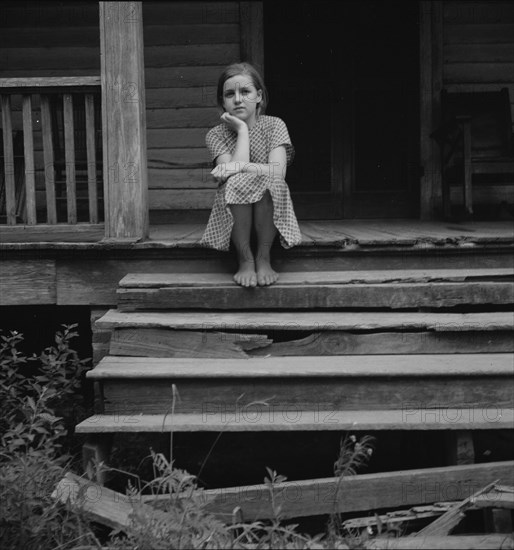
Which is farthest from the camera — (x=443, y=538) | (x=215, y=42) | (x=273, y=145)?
(x=215, y=42)

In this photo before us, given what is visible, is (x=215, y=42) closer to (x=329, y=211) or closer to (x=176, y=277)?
(x=329, y=211)

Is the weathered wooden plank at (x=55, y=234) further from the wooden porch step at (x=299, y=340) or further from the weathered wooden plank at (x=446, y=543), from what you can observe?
the weathered wooden plank at (x=446, y=543)

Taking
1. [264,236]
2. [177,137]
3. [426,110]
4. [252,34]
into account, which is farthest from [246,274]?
[426,110]

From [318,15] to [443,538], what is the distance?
17.4 feet

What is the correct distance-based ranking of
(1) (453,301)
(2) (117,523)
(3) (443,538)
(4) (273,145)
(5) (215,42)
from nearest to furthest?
1. (3) (443,538)
2. (2) (117,523)
3. (1) (453,301)
4. (4) (273,145)
5. (5) (215,42)

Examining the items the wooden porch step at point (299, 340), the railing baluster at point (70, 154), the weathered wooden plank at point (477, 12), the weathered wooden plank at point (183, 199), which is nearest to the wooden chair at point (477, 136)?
the weathered wooden plank at point (477, 12)

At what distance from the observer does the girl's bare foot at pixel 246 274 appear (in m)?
3.54

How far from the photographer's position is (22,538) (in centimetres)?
249

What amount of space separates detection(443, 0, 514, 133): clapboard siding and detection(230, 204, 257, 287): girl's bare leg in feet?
11.6

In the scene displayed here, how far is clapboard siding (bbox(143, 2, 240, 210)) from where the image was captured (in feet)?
20.7

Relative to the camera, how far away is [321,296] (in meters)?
3.58

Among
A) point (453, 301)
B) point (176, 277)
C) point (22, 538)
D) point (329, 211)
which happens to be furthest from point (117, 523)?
point (329, 211)

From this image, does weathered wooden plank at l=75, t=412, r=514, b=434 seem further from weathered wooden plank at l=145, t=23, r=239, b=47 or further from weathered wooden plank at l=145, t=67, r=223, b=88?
weathered wooden plank at l=145, t=23, r=239, b=47

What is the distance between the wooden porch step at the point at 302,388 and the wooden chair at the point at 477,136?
2.82 m
